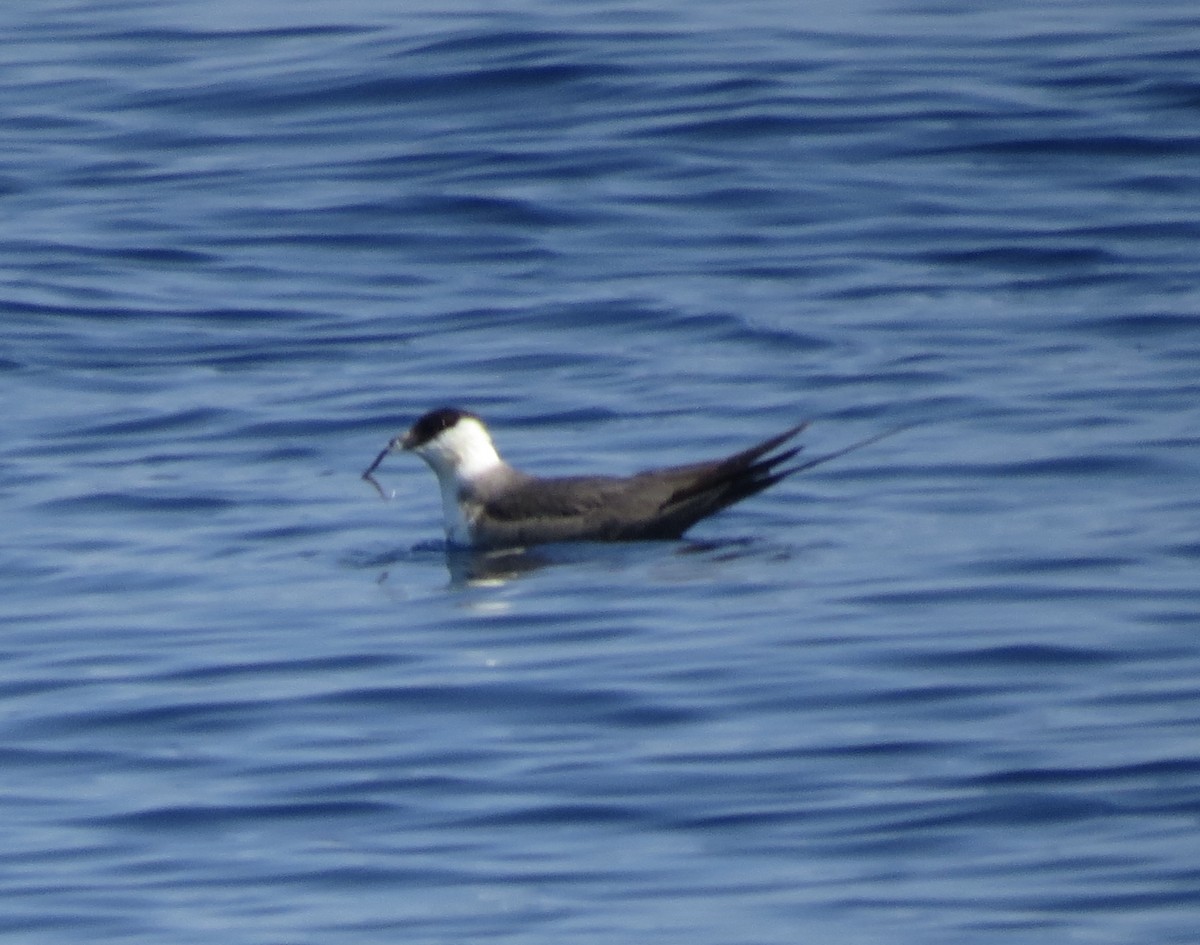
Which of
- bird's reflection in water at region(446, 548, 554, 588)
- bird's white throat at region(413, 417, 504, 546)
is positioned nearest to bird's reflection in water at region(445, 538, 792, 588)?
bird's reflection in water at region(446, 548, 554, 588)

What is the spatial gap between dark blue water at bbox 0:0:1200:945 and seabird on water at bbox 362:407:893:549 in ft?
0.74

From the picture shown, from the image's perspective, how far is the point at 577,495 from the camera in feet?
41.1

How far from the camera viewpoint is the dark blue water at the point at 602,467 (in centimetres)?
775

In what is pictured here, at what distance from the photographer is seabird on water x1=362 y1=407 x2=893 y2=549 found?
12.5 m

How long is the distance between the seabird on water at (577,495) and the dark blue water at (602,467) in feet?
0.74

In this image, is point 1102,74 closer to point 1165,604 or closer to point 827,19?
point 827,19

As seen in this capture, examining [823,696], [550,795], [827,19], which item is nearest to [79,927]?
[550,795]

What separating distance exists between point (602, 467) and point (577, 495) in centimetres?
153

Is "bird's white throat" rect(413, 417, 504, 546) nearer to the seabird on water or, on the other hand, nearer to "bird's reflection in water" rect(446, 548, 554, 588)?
the seabird on water

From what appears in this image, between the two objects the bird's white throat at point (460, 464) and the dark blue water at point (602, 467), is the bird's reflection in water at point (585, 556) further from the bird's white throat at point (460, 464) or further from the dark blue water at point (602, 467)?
the bird's white throat at point (460, 464)

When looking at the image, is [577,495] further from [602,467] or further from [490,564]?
[602,467]

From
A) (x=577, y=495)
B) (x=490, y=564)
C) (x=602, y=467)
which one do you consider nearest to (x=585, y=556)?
(x=577, y=495)

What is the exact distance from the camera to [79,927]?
7.33m

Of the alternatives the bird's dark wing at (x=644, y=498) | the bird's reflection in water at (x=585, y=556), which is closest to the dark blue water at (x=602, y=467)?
the bird's reflection in water at (x=585, y=556)
